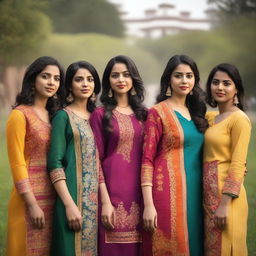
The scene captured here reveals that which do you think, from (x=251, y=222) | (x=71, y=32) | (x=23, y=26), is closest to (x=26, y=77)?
(x=251, y=222)

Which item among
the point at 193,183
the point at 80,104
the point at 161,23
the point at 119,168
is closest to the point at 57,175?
the point at 119,168

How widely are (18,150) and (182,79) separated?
941 mm

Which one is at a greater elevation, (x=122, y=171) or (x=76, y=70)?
(x=76, y=70)

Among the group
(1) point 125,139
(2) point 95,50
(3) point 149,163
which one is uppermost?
(2) point 95,50

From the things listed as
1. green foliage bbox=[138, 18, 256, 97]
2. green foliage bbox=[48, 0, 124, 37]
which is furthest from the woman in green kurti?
green foliage bbox=[48, 0, 124, 37]

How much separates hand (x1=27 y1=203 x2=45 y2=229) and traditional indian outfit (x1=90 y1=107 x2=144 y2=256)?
1.04ft

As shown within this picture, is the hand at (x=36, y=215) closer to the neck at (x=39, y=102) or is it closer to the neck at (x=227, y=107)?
the neck at (x=39, y=102)

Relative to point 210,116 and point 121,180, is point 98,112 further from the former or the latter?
point 210,116

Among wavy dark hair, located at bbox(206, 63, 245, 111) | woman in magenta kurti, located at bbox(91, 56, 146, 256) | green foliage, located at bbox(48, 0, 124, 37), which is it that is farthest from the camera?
green foliage, located at bbox(48, 0, 124, 37)

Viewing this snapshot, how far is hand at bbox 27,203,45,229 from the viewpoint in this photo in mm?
2230

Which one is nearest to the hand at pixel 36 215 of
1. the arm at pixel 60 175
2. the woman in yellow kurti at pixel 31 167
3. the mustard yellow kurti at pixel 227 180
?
the woman in yellow kurti at pixel 31 167

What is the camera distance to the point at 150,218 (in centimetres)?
225

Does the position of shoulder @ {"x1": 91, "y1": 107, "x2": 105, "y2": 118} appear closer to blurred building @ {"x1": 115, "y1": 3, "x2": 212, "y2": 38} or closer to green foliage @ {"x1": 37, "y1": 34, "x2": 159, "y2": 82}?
green foliage @ {"x1": 37, "y1": 34, "x2": 159, "y2": 82}

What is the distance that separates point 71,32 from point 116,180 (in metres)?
5.71
